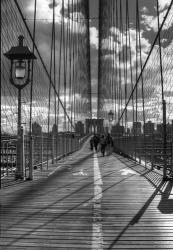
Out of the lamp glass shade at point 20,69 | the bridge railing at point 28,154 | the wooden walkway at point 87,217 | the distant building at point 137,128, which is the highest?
the lamp glass shade at point 20,69

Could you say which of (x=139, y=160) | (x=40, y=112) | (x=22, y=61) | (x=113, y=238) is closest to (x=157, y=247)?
(x=113, y=238)

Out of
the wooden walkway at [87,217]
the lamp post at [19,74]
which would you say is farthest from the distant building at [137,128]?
the wooden walkway at [87,217]

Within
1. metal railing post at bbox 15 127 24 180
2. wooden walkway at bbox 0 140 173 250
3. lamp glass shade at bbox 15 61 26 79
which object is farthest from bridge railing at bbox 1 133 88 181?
wooden walkway at bbox 0 140 173 250

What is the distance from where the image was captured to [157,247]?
2939 mm

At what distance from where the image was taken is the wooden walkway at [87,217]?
310 centimetres

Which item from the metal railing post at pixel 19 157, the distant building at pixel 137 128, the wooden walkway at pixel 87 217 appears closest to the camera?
the wooden walkway at pixel 87 217

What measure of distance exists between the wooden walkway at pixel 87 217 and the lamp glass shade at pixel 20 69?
6.71 feet

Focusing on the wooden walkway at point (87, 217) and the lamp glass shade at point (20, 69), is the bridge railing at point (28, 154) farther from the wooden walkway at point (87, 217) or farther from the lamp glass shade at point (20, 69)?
the wooden walkway at point (87, 217)

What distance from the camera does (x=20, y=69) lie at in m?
7.70

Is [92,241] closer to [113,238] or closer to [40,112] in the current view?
[113,238]

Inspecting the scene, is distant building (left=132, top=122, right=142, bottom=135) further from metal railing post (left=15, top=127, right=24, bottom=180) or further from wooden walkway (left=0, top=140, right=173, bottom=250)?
wooden walkway (left=0, top=140, right=173, bottom=250)

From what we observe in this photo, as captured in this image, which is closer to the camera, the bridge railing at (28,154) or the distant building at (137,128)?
the bridge railing at (28,154)

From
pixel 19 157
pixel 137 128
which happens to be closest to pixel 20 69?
pixel 19 157

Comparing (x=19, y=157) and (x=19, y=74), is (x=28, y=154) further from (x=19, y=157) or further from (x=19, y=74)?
(x=19, y=74)
